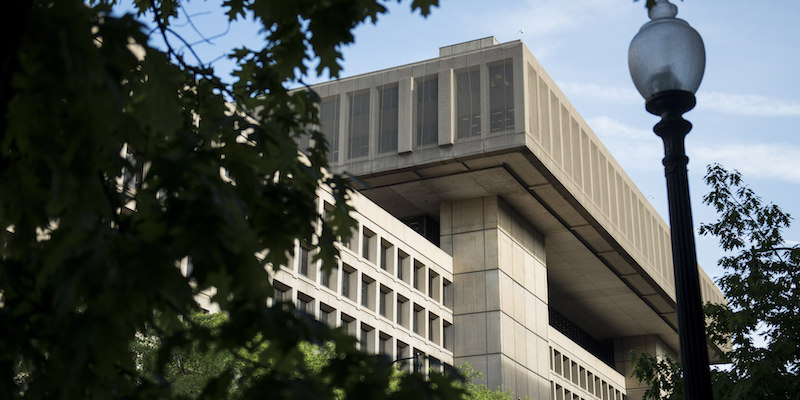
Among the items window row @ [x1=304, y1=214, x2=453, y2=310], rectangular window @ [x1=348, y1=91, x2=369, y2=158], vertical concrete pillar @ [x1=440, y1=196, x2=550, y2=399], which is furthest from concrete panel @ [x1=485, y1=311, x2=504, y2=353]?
rectangular window @ [x1=348, y1=91, x2=369, y2=158]

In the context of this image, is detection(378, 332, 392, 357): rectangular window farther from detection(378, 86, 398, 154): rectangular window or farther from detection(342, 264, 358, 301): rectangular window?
detection(378, 86, 398, 154): rectangular window

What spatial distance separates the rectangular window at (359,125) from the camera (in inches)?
2530

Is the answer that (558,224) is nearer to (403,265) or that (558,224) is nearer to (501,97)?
(501,97)

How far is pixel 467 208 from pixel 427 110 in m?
6.82

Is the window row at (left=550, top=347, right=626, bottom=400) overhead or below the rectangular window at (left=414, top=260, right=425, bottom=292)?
below

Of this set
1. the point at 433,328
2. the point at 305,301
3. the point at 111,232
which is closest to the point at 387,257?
the point at 433,328

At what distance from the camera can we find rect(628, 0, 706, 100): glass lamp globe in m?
8.19

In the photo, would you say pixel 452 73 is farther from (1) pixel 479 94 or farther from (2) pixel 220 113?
(2) pixel 220 113

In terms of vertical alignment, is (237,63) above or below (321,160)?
Answer: above

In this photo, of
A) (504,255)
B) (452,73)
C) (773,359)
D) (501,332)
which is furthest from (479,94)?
(773,359)

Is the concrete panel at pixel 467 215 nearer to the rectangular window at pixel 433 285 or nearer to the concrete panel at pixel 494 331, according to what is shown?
the rectangular window at pixel 433 285

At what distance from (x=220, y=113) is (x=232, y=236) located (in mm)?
2772

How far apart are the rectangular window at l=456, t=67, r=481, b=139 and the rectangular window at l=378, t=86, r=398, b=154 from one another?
4131 mm

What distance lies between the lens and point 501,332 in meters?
61.8
